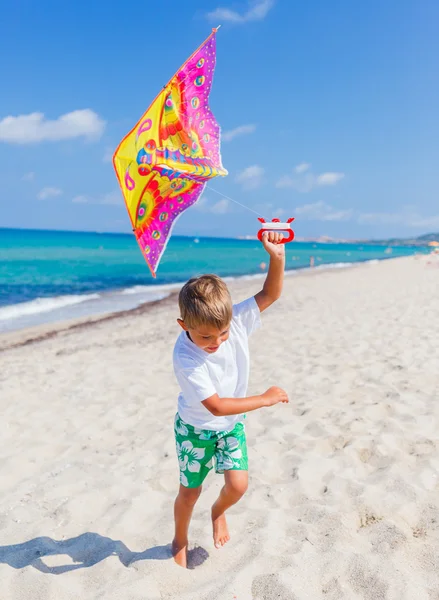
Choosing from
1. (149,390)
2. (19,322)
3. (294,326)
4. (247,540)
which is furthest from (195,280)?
(19,322)

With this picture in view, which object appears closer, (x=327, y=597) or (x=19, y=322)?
(x=327, y=597)

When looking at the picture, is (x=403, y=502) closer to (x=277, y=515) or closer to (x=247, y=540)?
(x=277, y=515)

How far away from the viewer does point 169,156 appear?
113 inches

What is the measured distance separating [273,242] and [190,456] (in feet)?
3.92

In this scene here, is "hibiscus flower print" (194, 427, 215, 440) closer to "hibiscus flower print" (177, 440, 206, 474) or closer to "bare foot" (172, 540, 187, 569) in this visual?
"hibiscus flower print" (177, 440, 206, 474)

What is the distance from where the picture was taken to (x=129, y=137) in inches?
100

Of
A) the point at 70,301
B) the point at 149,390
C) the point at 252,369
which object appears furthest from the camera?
the point at 70,301

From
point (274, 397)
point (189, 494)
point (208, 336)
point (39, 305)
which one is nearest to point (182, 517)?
point (189, 494)

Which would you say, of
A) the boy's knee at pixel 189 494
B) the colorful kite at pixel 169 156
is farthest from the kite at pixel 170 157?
the boy's knee at pixel 189 494

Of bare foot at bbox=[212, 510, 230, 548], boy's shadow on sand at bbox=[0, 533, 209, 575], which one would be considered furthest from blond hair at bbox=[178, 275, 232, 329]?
boy's shadow on sand at bbox=[0, 533, 209, 575]

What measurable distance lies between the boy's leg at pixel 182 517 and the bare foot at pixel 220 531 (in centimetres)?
17

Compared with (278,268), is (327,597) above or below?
below

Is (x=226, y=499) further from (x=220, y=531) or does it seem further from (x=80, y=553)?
(x=80, y=553)

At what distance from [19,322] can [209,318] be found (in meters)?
12.3
